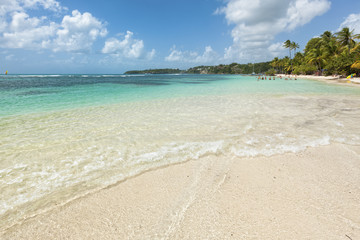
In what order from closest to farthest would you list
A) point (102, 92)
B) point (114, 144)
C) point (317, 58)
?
point (114, 144)
point (102, 92)
point (317, 58)

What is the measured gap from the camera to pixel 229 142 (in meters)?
5.07

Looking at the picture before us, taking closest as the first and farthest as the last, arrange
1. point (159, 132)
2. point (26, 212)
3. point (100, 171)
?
point (26, 212) < point (100, 171) < point (159, 132)

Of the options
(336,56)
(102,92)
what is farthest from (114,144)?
(336,56)

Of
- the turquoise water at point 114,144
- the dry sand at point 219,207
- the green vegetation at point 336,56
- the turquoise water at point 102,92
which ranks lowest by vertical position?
the dry sand at point 219,207

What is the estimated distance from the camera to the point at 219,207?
8.43 feet

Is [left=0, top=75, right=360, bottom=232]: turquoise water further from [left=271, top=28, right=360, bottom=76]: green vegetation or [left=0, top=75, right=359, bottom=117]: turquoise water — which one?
[left=271, top=28, right=360, bottom=76]: green vegetation

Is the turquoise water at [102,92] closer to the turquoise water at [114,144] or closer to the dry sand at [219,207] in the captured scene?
the turquoise water at [114,144]

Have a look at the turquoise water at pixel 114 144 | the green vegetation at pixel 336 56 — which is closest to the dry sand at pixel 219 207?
the turquoise water at pixel 114 144

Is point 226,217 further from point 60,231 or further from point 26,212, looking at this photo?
point 26,212

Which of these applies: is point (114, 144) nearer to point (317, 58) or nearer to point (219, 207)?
point (219, 207)

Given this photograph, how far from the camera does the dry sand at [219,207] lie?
2172 millimetres

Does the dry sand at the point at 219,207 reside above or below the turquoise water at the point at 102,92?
below

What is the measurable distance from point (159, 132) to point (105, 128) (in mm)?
2084

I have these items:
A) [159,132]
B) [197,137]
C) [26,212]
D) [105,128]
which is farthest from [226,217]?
[105,128]
